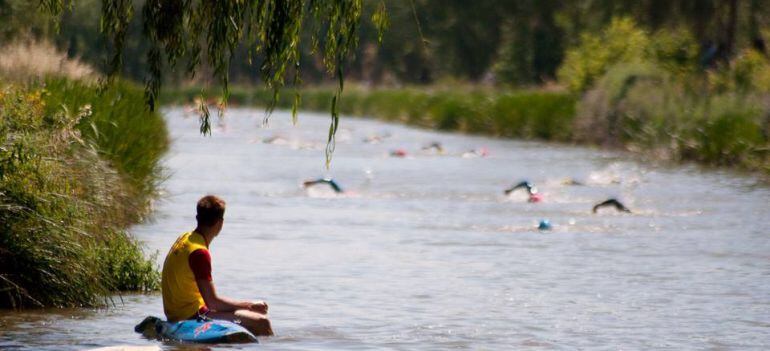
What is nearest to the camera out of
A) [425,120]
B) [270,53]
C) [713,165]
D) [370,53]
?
[270,53]

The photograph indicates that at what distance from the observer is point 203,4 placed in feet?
38.3

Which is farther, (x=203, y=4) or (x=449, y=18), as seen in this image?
(x=449, y=18)

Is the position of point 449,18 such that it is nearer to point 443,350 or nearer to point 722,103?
point 722,103

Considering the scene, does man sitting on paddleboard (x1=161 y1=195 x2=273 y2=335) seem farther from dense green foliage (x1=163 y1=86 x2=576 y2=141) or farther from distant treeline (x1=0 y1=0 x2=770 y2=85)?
dense green foliage (x1=163 y1=86 x2=576 y2=141)

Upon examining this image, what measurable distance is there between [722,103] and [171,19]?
2767cm

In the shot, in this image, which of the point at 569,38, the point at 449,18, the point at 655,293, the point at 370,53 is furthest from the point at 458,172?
the point at 370,53

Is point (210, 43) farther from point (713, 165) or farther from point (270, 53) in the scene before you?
point (713, 165)

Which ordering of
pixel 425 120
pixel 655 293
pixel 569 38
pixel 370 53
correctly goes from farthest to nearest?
pixel 370 53 < pixel 569 38 < pixel 425 120 < pixel 655 293

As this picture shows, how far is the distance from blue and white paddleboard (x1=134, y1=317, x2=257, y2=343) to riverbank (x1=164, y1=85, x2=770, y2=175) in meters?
14.1

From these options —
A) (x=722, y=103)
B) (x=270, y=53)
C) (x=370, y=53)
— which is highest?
(x=270, y=53)

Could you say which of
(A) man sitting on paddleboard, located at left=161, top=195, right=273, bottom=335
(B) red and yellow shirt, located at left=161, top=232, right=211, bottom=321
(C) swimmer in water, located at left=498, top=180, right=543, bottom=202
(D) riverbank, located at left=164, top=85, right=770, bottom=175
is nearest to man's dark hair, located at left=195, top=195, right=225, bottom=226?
(A) man sitting on paddleboard, located at left=161, top=195, right=273, bottom=335

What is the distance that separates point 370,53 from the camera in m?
123

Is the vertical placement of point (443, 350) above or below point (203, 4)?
below

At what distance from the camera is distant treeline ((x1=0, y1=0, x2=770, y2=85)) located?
126 ft
